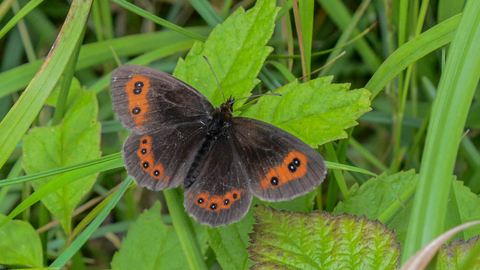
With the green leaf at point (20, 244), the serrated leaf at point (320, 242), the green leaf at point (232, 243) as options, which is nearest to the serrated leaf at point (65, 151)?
the green leaf at point (20, 244)

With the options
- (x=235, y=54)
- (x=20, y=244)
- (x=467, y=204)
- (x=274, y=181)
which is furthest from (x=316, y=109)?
(x=20, y=244)

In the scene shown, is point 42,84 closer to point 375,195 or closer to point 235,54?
point 235,54

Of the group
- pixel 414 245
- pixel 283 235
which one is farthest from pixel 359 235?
pixel 414 245

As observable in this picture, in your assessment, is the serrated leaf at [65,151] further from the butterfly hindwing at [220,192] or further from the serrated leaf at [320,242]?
the serrated leaf at [320,242]

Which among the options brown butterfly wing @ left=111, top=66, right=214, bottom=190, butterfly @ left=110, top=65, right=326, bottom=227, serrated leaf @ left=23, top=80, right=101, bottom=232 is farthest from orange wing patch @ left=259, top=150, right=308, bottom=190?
serrated leaf @ left=23, top=80, right=101, bottom=232

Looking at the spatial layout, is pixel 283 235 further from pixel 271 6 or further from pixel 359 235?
pixel 271 6

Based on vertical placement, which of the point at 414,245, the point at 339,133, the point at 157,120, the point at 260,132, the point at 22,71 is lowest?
the point at 414,245
